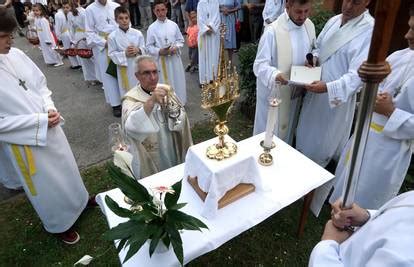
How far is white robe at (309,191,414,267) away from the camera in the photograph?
948 millimetres

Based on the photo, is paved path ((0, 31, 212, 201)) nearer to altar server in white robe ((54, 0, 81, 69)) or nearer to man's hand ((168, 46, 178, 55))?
altar server in white robe ((54, 0, 81, 69))

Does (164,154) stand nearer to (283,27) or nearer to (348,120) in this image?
(283,27)

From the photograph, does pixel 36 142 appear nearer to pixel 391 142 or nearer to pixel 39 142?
pixel 39 142

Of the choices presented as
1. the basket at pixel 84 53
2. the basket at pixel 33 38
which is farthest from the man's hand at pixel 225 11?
the basket at pixel 33 38

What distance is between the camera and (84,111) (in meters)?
6.16

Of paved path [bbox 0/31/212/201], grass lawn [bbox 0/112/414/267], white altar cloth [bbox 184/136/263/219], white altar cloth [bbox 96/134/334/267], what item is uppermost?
white altar cloth [bbox 184/136/263/219]

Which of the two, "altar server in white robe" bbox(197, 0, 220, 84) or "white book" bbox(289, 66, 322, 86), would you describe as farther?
"altar server in white robe" bbox(197, 0, 220, 84)

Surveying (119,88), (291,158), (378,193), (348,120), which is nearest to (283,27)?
(348,120)

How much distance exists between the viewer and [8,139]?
2586 mm

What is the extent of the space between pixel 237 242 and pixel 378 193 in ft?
4.89

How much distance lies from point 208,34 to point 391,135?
4.99 metres

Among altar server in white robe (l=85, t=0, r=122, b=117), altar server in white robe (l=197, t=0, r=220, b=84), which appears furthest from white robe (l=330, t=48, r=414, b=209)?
altar server in white robe (l=85, t=0, r=122, b=117)

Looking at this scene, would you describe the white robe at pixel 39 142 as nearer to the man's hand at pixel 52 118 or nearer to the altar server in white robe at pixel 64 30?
the man's hand at pixel 52 118

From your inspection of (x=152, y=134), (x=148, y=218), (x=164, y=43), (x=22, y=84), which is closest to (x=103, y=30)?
(x=164, y=43)
